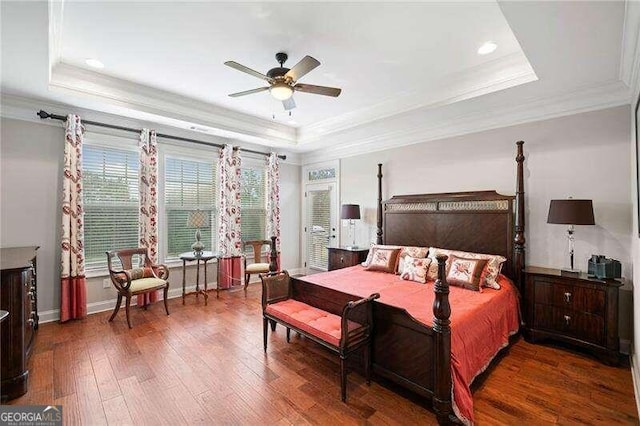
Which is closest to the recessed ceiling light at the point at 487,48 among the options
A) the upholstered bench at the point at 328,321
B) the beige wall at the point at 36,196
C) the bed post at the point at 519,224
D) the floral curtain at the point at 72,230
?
the bed post at the point at 519,224

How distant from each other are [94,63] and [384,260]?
415cm

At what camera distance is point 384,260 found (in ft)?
13.1

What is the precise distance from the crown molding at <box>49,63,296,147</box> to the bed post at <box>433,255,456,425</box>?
13.0ft

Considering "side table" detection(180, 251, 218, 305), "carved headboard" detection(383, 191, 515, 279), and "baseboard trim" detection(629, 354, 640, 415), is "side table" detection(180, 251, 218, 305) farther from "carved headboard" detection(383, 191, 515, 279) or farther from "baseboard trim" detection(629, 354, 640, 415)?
"baseboard trim" detection(629, 354, 640, 415)

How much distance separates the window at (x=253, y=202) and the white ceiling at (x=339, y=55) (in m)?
1.52

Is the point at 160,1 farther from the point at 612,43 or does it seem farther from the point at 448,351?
the point at 612,43

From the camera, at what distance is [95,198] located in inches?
161

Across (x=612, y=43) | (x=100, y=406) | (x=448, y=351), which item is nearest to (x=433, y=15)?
(x=612, y=43)

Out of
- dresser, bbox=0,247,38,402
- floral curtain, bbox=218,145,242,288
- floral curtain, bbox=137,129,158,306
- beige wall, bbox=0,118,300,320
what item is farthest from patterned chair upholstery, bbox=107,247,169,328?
dresser, bbox=0,247,38,402

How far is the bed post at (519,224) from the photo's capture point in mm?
3363

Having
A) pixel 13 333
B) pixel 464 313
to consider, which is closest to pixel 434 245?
pixel 464 313

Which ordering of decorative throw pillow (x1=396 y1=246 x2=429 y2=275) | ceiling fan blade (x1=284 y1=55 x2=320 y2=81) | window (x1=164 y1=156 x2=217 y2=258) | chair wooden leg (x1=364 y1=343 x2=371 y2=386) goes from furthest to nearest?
window (x1=164 y1=156 x2=217 y2=258), decorative throw pillow (x1=396 y1=246 x2=429 y2=275), chair wooden leg (x1=364 y1=343 x2=371 y2=386), ceiling fan blade (x1=284 y1=55 x2=320 y2=81)

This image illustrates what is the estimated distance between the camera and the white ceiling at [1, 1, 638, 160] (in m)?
2.24

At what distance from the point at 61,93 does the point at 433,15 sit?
13.3ft
